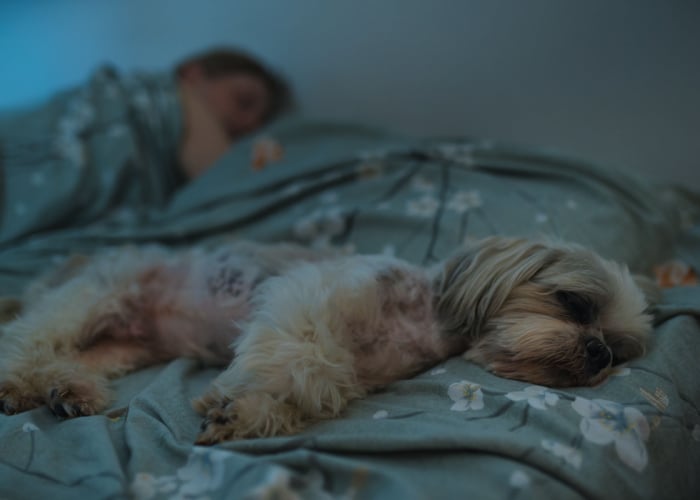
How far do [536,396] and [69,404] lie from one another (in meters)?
1.38

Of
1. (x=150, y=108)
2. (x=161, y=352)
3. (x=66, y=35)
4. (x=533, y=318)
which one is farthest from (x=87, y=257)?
(x=66, y=35)

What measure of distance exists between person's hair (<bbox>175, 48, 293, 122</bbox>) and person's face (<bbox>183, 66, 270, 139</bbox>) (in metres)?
0.03

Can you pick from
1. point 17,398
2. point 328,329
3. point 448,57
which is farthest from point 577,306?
point 448,57

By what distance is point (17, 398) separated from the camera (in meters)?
1.93

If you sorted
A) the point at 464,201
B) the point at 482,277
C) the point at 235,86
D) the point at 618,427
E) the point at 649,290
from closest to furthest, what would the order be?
the point at 618,427
the point at 482,277
the point at 649,290
the point at 464,201
the point at 235,86

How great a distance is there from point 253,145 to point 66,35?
6.40ft

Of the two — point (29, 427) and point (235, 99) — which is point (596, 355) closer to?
point (29, 427)

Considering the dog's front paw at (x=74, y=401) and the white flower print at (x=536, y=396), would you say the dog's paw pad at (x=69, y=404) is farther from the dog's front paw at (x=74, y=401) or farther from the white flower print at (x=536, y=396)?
the white flower print at (x=536, y=396)

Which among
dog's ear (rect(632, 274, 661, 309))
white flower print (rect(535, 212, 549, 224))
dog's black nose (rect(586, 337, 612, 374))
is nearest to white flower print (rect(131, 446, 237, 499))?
dog's black nose (rect(586, 337, 612, 374))

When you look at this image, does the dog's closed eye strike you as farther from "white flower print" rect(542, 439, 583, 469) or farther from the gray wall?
the gray wall

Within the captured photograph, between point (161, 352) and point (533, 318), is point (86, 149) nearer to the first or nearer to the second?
point (161, 352)

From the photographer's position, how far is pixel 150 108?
3807mm

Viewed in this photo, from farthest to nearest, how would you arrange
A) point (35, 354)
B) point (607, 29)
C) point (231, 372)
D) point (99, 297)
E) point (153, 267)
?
point (607, 29) → point (153, 267) → point (99, 297) → point (35, 354) → point (231, 372)

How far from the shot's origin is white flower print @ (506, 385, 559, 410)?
164cm
